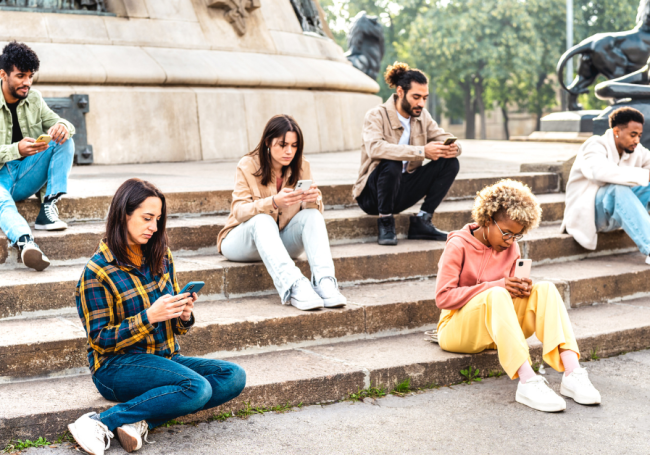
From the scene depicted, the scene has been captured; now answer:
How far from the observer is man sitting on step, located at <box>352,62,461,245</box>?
620 centimetres

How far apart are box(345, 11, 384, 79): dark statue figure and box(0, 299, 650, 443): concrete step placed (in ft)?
39.7

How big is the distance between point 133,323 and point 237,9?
8135 millimetres

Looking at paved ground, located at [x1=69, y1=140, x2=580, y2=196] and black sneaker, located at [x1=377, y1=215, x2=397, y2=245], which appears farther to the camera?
paved ground, located at [x1=69, y1=140, x2=580, y2=196]

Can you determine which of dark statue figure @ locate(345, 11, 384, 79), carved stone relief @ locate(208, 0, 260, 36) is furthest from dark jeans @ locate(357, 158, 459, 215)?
dark statue figure @ locate(345, 11, 384, 79)

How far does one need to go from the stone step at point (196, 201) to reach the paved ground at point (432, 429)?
2642mm

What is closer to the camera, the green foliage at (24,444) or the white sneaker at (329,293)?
the green foliage at (24,444)

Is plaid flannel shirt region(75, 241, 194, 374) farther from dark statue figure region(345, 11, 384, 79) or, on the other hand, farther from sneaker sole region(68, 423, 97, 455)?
dark statue figure region(345, 11, 384, 79)

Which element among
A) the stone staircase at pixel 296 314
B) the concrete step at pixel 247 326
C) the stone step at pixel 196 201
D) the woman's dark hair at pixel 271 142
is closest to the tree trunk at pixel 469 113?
the stone step at pixel 196 201

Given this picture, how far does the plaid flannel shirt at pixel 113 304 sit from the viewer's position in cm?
336

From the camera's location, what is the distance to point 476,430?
376 centimetres

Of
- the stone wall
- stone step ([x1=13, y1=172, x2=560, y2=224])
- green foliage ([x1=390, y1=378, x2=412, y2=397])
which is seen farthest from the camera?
the stone wall

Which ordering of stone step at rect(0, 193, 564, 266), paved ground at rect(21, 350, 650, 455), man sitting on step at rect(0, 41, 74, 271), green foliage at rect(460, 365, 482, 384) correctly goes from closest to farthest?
1. paved ground at rect(21, 350, 650, 455)
2. green foliage at rect(460, 365, 482, 384)
3. stone step at rect(0, 193, 564, 266)
4. man sitting on step at rect(0, 41, 74, 271)

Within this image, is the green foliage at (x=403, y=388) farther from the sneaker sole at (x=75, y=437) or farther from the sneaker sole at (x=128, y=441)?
the sneaker sole at (x=75, y=437)

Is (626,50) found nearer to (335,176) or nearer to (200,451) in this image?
(335,176)
